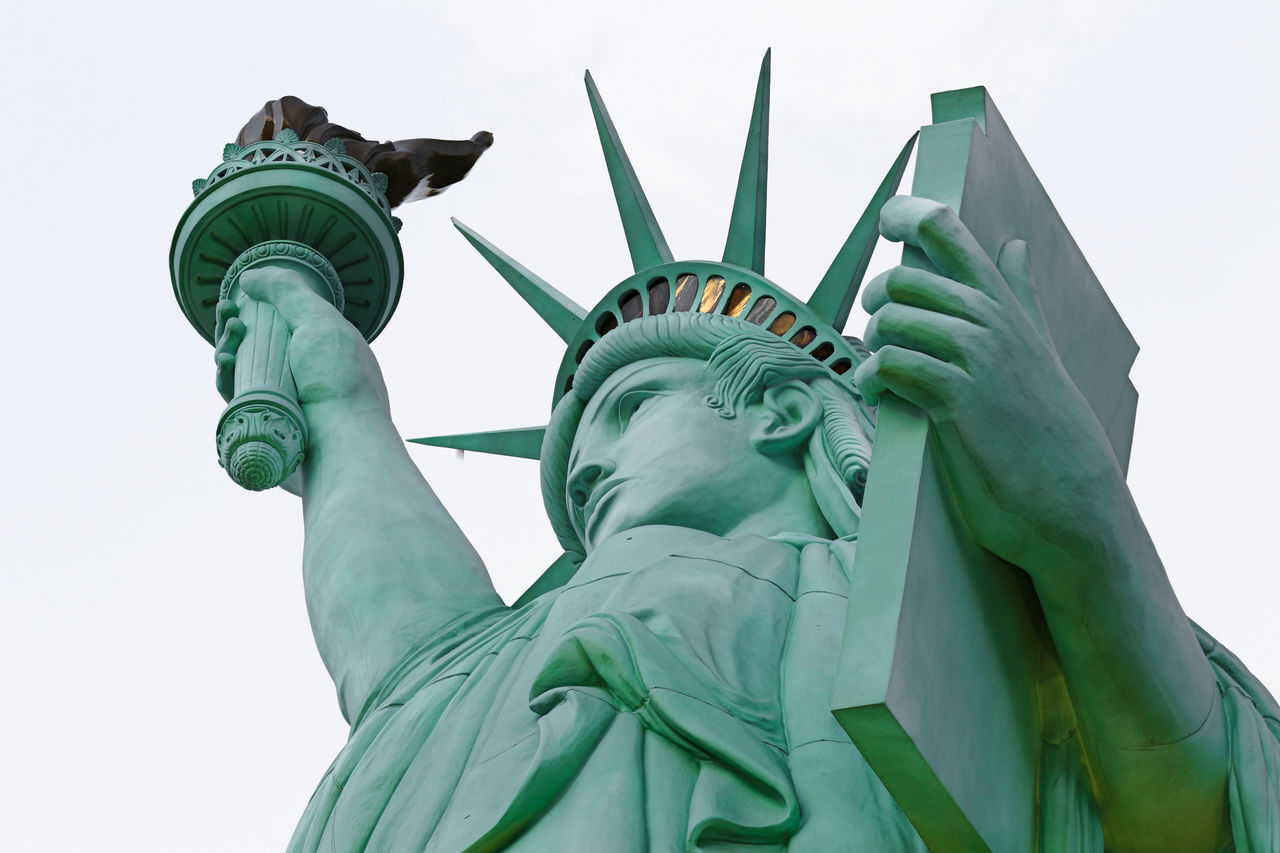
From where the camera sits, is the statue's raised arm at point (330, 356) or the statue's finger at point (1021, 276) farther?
the statue's raised arm at point (330, 356)

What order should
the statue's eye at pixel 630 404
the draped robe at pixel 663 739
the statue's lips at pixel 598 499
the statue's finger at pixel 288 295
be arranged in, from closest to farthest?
1. the draped robe at pixel 663 739
2. the statue's lips at pixel 598 499
3. the statue's eye at pixel 630 404
4. the statue's finger at pixel 288 295

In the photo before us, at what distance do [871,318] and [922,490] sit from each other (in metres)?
0.43

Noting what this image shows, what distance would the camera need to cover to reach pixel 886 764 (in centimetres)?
474

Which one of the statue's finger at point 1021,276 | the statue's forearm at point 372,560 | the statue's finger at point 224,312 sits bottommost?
the statue's finger at point 1021,276

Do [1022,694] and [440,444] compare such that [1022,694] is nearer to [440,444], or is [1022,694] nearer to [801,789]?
[801,789]

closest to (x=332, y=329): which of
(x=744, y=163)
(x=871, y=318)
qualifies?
(x=744, y=163)

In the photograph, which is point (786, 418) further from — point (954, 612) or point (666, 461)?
point (954, 612)

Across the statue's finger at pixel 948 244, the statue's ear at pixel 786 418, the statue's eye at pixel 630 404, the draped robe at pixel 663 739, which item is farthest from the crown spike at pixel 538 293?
the statue's finger at pixel 948 244

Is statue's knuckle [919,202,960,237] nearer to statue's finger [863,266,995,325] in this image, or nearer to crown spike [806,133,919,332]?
statue's finger [863,266,995,325]

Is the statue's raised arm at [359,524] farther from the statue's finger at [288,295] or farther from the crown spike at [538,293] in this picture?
the crown spike at [538,293]

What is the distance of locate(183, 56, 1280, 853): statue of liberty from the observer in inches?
203

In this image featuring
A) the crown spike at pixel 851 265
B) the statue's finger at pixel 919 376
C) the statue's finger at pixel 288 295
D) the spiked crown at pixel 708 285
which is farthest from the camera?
the statue's finger at pixel 288 295

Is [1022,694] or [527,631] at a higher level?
[527,631]

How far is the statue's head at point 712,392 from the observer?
7273 millimetres
